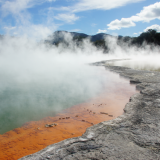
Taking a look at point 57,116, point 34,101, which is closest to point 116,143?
point 57,116

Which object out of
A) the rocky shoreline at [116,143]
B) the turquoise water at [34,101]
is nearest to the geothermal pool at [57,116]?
the turquoise water at [34,101]

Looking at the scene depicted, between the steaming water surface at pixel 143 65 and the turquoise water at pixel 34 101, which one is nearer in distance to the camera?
the turquoise water at pixel 34 101

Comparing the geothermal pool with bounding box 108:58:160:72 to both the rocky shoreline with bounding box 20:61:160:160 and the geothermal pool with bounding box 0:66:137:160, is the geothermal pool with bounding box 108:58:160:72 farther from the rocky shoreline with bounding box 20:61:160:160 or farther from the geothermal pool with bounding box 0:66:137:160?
the rocky shoreline with bounding box 20:61:160:160

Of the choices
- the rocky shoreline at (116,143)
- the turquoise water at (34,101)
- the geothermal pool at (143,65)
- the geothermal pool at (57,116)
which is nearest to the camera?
the rocky shoreline at (116,143)

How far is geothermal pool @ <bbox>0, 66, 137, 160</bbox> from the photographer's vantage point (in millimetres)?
2775

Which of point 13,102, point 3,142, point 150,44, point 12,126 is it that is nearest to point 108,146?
point 3,142

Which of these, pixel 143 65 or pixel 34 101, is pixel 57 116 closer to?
pixel 34 101

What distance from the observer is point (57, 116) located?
3.91m

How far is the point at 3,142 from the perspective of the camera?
9.32 ft

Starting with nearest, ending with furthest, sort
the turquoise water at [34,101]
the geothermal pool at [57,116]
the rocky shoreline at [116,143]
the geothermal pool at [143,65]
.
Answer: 1. the rocky shoreline at [116,143]
2. the geothermal pool at [57,116]
3. the turquoise water at [34,101]
4. the geothermal pool at [143,65]

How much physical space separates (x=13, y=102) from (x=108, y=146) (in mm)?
3817

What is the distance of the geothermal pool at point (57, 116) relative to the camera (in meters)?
2.78

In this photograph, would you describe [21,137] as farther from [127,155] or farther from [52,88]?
[52,88]

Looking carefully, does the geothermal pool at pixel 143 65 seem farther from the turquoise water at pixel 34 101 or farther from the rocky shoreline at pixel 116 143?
the rocky shoreline at pixel 116 143
